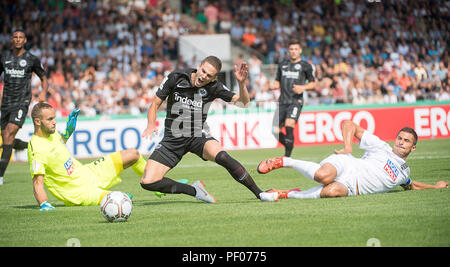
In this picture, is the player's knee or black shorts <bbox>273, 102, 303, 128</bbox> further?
black shorts <bbox>273, 102, 303, 128</bbox>

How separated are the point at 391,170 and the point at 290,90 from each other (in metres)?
6.57

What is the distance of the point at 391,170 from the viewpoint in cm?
840

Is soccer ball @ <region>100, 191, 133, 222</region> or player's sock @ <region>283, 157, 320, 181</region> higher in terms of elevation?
player's sock @ <region>283, 157, 320, 181</region>

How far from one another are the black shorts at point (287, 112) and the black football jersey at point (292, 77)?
94mm

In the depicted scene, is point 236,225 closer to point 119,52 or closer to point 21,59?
point 21,59

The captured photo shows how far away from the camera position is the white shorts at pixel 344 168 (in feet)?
Answer: 27.4

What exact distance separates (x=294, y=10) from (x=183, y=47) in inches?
254

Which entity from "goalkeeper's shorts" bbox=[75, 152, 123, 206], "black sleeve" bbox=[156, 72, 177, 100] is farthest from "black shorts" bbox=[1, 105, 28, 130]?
"black sleeve" bbox=[156, 72, 177, 100]

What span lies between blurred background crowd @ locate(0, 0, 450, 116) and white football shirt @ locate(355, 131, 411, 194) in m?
12.4

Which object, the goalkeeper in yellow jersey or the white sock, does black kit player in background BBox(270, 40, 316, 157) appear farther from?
the goalkeeper in yellow jersey

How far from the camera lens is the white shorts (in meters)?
8.34

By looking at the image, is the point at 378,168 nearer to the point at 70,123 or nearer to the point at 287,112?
the point at 70,123

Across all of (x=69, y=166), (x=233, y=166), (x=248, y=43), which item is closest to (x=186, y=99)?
(x=233, y=166)

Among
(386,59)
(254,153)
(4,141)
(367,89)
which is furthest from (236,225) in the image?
(386,59)
